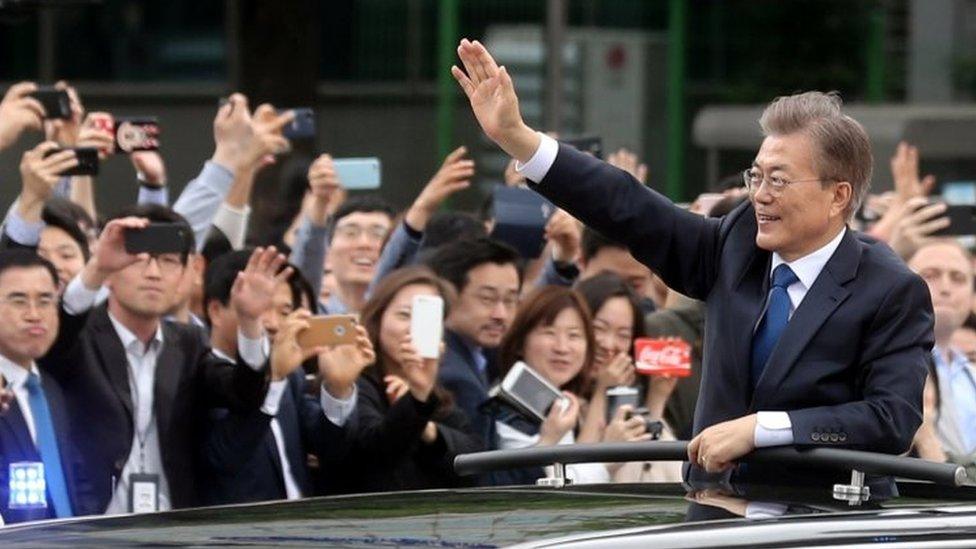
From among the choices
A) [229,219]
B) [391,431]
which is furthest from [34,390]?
[229,219]

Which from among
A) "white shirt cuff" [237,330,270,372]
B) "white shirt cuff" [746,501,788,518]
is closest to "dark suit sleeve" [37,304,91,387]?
"white shirt cuff" [237,330,270,372]

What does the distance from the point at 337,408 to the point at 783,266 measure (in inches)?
93.2

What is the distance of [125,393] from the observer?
21.2 feet

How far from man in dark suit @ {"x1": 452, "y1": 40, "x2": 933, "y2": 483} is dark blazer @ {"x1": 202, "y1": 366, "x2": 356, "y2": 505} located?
86.0 inches

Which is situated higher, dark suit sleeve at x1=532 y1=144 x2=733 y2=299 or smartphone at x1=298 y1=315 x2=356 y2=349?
dark suit sleeve at x1=532 y1=144 x2=733 y2=299

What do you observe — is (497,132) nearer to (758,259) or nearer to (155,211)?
(758,259)

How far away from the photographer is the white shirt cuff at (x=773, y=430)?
421 centimetres

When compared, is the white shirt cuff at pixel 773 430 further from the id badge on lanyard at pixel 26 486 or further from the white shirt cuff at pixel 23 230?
the white shirt cuff at pixel 23 230

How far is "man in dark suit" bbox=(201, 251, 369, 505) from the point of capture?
6559mm

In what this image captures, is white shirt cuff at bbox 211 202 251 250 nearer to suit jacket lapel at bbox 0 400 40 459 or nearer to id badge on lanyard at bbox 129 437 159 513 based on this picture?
id badge on lanyard at bbox 129 437 159 513

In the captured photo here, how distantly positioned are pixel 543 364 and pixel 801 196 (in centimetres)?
290

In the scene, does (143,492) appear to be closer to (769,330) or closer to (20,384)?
(20,384)

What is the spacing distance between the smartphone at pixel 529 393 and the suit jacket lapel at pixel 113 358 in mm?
1152

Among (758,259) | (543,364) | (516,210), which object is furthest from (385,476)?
(758,259)
